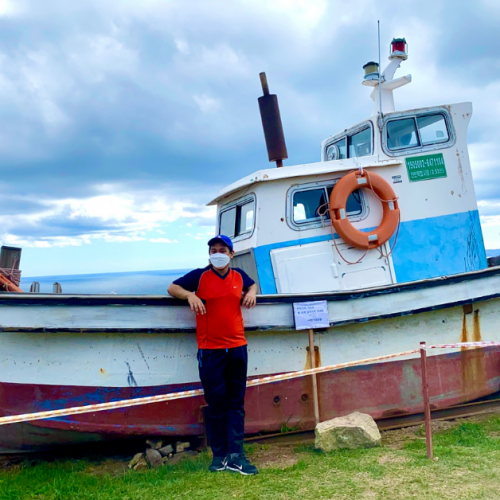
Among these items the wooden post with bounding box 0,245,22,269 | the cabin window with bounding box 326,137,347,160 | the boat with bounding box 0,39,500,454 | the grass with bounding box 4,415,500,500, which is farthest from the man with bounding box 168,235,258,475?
the wooden post with bounding box 0,245,22,269

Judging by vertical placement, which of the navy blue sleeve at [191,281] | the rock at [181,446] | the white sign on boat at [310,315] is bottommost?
the rock at [181,446]

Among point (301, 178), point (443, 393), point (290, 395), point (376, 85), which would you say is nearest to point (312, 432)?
point (290, 395)

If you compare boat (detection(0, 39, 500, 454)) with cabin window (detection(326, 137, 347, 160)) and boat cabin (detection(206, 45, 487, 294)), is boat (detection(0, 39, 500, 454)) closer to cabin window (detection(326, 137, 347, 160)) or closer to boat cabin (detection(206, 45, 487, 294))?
boat cabin (detection(206, 45, 487, 294))

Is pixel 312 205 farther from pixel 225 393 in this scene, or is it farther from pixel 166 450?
pixel 166 450

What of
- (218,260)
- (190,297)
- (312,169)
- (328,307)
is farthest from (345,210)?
(190,297)

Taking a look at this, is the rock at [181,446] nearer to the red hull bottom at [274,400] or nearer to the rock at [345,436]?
the red hull bottom at [274,400]

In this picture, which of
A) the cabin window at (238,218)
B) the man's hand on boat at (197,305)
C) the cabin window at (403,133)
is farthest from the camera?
the cabin window at (403,133)

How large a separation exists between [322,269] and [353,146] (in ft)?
6.53

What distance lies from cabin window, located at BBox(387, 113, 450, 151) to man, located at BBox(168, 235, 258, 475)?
2964 mm

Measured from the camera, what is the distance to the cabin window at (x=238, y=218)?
5.63 meters

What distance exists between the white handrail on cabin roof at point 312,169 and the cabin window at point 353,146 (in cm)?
33

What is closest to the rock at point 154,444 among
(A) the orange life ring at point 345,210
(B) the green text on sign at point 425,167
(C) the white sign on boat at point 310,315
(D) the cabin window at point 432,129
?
(C) the white sign on boat at point 310,315

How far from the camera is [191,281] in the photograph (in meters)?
3.98

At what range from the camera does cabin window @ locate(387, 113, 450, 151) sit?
5.80 meters
